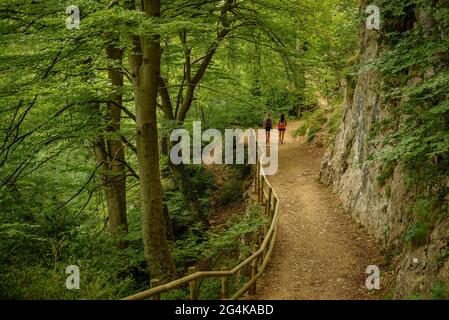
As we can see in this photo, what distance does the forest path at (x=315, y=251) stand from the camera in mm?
9078

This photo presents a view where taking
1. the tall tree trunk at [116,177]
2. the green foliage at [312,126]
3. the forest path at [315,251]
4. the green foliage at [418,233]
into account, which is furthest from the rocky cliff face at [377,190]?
the tall tree trunk at [116,177]

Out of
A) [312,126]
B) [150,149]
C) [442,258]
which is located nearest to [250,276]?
[150,149]

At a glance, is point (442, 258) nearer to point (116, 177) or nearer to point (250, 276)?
point (250, 276)

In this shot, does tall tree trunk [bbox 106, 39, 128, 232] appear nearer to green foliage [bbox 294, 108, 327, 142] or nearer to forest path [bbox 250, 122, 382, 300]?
forest path [bbox 250, 122, 382, 300]

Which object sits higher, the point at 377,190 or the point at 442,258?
the point at 377,190

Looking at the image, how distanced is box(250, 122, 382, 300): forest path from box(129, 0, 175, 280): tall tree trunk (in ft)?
8.31

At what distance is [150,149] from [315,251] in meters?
5.25

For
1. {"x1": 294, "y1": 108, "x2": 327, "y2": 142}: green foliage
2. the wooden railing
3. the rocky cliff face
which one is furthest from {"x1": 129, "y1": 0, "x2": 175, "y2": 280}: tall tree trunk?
{"x1": 294, "y1": 108, "x2": 327, "y2": 142}: green foliage

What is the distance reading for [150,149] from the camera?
31.1ft

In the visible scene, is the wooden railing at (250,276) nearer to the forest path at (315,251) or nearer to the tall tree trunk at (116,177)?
the forest path at (315,251)

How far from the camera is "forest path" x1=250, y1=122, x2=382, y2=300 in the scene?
908cm

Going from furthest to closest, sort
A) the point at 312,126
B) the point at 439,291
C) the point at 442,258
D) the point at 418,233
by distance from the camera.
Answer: the point at 312,126, the point at 418,233, the point at 442,258, the point at 439,291

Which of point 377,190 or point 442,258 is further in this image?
point 377,190
